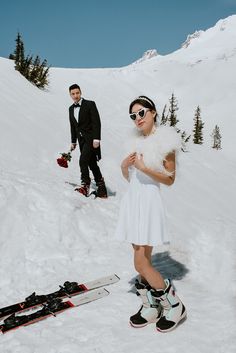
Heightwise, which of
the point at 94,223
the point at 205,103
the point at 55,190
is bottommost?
the point at 94,223

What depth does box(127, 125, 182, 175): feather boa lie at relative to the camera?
3449mm

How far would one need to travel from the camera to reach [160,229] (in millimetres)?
3529

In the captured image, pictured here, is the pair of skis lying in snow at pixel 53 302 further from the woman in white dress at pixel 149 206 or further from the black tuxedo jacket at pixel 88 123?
the black tuxedo jacket at pixel 88 123

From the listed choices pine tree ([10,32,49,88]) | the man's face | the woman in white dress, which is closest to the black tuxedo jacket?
the man's face

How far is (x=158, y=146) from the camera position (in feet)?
11.4

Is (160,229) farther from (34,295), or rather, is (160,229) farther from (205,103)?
(205,103)

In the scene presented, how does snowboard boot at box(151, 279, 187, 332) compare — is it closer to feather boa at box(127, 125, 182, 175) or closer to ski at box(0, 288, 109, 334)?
ski at box(0, 288, 109, 334)

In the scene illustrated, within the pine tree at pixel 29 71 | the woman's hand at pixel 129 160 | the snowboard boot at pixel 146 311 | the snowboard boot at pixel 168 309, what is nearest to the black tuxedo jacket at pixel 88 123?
the woman's hand at pixel 129 160

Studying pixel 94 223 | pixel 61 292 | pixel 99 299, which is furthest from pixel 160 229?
pixel 94 223

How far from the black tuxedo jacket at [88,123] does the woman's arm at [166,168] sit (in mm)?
3903

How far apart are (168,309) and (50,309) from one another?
51.3 inches

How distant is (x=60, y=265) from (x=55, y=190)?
217cm

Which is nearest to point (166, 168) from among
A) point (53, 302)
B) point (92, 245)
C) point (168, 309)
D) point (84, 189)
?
point (168, 309)

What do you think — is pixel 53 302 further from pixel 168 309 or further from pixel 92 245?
pixel 92 245
